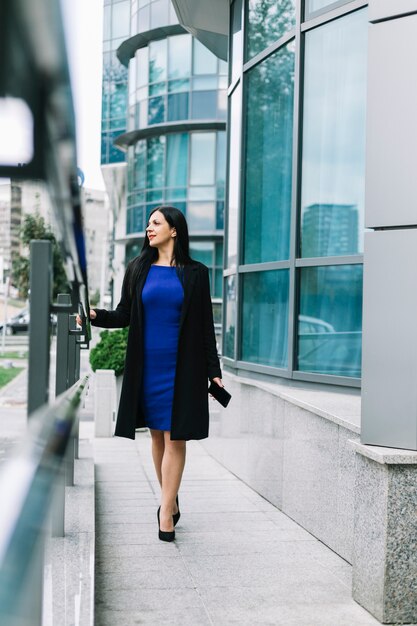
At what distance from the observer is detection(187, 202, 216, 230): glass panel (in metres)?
28.3

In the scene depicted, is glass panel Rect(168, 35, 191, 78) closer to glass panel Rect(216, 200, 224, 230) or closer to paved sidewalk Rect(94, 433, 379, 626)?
glass panel Rect(216, 200, 224, 230)

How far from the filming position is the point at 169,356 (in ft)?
15.6

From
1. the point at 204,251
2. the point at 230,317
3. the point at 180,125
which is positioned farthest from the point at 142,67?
the point at 230,317

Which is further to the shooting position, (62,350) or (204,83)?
(204,83)

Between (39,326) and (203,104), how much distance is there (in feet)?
90.6

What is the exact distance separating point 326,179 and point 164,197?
23618 millimetres

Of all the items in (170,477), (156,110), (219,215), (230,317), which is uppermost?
(156,110)

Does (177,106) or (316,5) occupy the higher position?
(177,106)

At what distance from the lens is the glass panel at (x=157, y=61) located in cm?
2897

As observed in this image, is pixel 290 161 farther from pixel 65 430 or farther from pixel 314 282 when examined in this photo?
pixel 65 430

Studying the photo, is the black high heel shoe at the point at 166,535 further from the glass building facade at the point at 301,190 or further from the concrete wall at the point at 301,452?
the glass building facade at the point at 301,190

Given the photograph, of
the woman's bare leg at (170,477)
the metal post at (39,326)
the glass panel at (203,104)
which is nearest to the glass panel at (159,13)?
the glass panel at (203,104)

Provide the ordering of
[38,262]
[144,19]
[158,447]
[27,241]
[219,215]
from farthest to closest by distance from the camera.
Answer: [144,19] < [219,215] < [158,447] < [38,262] < [27,241]

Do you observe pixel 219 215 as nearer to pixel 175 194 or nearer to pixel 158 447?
pixel 175 194
